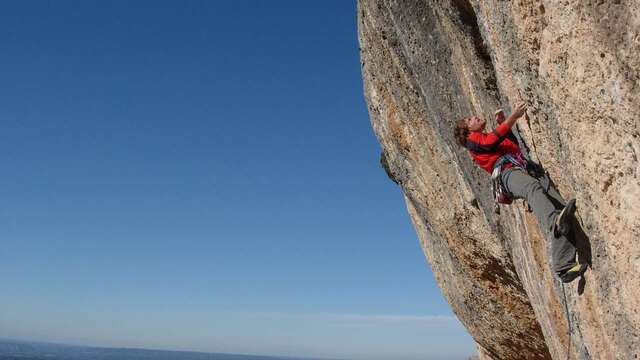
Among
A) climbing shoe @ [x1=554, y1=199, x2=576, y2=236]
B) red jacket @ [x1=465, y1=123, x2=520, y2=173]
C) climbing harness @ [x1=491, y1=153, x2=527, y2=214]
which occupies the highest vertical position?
red jacket @ [x1=465, y1=123, x2=520, y2=173]

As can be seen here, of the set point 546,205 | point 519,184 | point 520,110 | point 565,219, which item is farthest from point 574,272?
point 520,110

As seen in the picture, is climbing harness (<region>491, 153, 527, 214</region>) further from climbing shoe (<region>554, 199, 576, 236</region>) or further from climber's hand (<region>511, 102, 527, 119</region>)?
climbing shoe (<region>554, 199, 576, 236</region>)

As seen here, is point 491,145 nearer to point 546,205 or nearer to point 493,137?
point 493,137

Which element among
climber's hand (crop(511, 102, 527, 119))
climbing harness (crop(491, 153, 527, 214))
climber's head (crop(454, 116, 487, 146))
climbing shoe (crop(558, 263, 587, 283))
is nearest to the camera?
climbing shoe (crop(558, 263, 587, 283))

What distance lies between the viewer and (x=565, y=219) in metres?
5.74

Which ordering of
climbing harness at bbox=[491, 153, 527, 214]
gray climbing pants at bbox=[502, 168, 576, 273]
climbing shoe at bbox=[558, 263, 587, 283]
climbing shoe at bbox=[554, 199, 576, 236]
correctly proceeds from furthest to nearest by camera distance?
climbing harness at bbox=[491, 153, 527, 214] < gray climbing pants at bbox=[502, 168, 576, 273] < climbing shoe at bbox=[558, 263, 587, 283] < climbing shoe at bbox=[554, 199, 576, 236]

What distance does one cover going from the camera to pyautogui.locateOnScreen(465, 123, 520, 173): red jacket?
680 centimetres

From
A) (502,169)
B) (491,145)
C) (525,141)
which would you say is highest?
(525,141)

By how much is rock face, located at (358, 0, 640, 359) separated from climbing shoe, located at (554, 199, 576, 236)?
0.12 m

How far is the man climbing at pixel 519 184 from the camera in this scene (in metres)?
5.90

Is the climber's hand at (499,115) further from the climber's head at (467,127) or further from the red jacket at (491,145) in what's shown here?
the red jacket at (491,145)

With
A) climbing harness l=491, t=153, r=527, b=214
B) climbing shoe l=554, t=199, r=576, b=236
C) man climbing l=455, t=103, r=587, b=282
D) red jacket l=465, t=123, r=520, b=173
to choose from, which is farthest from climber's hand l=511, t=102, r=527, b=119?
climbing shoe l=554, t=199, r=576, b=236

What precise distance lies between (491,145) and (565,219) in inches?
59.4

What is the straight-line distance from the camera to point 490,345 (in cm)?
1364
